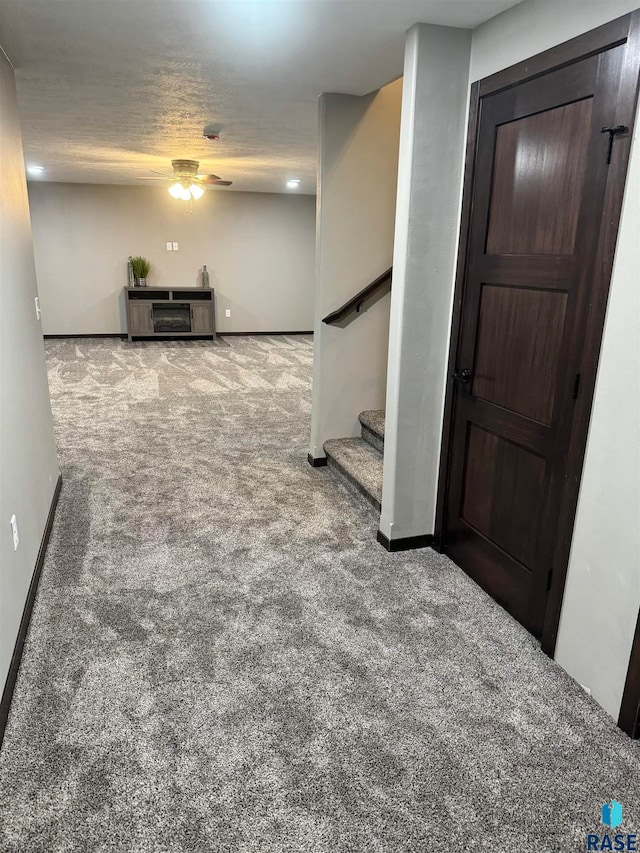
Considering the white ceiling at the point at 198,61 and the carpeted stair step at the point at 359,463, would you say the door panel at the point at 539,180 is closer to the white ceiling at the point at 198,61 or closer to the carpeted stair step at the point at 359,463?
the white ceiling at the point at 198,61

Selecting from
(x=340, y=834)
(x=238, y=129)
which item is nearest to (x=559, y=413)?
(x=340, y=834)

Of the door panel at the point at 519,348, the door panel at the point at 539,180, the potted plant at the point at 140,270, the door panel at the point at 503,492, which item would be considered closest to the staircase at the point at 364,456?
the door panel at the point at 503,492

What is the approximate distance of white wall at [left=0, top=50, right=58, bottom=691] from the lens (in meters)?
2.08

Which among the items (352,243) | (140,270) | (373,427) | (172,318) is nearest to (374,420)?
(373,427)

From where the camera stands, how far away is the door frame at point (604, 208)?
65.1 inches

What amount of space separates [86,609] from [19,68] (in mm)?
2744

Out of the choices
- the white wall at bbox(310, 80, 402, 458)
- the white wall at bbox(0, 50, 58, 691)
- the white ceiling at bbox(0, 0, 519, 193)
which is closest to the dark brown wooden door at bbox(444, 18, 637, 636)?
the white ceiling at bbox(0, 0, 519, 193)

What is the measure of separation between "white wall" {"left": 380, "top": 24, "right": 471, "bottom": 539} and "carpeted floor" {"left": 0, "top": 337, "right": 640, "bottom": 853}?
38cm

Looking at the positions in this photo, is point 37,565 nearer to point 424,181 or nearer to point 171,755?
point 171,755

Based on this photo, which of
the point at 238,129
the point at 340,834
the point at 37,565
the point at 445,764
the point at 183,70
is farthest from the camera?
the point at 238,129

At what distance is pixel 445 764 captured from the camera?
1661mm

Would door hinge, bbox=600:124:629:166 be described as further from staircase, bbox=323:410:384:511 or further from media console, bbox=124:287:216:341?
media console, bbox=124:287:216:341

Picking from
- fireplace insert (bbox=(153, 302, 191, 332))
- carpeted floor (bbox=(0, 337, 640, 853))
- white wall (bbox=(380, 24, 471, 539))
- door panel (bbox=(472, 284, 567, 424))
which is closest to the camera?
carpeted floor (bbox=(0, 337, 640, 853))

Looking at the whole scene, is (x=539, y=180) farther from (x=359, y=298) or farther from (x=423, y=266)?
(x=359, y=298)
